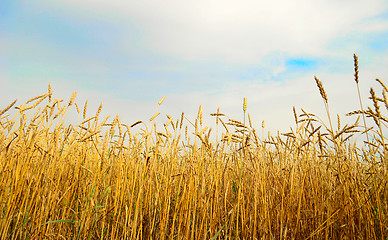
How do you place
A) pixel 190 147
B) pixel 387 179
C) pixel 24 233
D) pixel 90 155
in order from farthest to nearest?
pixel 90 155, pixel 190 147, pixel 387 179, pixel 24 233

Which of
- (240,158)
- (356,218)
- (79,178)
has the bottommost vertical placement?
(356,218)

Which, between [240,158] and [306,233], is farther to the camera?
[306,233]

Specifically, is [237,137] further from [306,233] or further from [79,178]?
[79,178]

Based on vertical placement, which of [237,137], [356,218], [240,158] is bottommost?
[356,218]

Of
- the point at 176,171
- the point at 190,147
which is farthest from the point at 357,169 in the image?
the point at 176,171

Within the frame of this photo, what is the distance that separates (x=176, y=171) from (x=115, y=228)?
95 centimetres

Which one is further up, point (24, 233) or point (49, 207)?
point (49, 207)

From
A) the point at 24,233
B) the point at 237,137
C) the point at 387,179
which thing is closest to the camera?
the point at 24,233

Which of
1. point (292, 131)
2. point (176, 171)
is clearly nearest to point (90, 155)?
point (176, 171)

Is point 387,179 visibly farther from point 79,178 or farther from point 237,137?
point 79,178

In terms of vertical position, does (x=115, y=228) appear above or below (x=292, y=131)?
below

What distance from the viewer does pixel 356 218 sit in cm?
211

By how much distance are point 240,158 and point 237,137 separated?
0.81 ft

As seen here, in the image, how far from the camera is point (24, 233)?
1826mm
